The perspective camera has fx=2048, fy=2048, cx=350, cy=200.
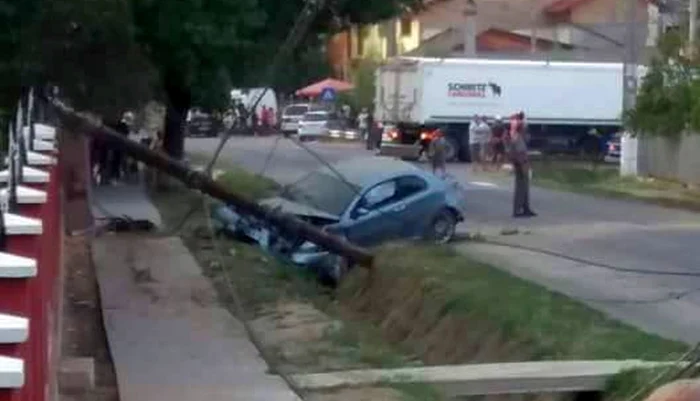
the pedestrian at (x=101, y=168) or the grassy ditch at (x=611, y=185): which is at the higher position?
the pedestrian at (x=101, y=168)

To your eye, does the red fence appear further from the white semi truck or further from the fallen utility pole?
the white semi truck

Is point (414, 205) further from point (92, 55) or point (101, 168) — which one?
point (101, 168)

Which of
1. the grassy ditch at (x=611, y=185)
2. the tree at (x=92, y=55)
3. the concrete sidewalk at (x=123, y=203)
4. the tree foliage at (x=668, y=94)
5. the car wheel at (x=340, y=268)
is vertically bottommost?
the grassy ditch at (x=611, y=185)

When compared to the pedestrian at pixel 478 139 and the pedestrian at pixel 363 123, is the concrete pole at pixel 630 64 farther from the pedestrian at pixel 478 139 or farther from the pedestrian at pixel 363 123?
the pedestrian at pixel 363 123

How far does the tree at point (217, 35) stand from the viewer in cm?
2516

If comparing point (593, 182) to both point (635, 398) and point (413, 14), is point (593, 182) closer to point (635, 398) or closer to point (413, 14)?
point (413, 14)

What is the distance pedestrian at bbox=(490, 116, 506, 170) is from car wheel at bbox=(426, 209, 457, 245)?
2162 centimetres

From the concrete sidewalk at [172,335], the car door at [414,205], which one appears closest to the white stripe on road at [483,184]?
the car door at [414,205]

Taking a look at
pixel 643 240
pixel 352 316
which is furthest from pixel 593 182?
pixel 352 316

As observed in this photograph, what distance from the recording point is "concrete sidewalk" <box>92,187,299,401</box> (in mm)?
15953

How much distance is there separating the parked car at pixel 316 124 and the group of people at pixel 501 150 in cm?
1184

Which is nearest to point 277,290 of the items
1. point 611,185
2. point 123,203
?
point 123,203

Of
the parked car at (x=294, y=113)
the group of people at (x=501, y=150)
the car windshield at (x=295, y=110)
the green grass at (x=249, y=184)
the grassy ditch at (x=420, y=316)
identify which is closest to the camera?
the grassy ditch at (x=420, y=316)

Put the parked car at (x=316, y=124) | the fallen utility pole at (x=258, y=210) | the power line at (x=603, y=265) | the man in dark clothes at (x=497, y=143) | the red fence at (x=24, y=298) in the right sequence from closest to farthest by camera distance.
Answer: the red fence at (x=24, y=298), the power line at (x=603, y=265), the fallen utility pole at (x=258, y=210), the man in dark clothes at (x=497, y=143), the parked car at (x=316, y=124)
